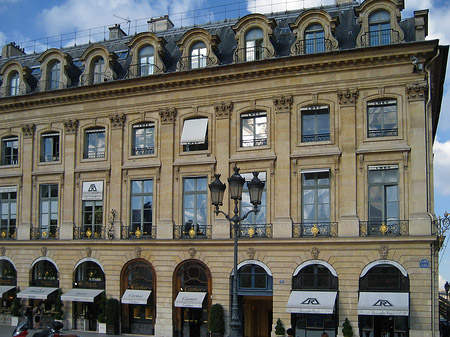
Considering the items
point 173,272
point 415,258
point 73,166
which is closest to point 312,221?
point 415,258

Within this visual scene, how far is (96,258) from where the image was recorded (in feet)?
118

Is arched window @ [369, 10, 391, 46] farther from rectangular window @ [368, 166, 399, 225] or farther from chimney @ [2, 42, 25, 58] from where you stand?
chimney @ [2, 42, 25, 58]

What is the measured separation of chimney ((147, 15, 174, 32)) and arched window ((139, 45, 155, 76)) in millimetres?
5760

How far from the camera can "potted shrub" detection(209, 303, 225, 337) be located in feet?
104

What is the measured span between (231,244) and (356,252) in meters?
6.27

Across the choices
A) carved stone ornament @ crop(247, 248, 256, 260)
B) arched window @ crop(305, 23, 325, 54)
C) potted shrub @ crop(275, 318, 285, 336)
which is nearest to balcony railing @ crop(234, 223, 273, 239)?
carved stone ornament @ crop(247, 248, 256, 260)

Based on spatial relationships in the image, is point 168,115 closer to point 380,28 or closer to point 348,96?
point 348,96

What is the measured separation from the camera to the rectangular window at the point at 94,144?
37344mm

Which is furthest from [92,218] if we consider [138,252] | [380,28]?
[380,28]

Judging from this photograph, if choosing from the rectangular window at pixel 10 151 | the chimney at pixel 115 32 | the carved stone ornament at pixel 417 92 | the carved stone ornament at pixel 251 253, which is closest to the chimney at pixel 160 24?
the chimney at pixel 115 32

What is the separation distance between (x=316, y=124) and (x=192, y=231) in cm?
848

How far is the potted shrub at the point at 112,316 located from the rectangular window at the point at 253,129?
35.9 ft

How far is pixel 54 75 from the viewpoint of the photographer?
3959 centimetres

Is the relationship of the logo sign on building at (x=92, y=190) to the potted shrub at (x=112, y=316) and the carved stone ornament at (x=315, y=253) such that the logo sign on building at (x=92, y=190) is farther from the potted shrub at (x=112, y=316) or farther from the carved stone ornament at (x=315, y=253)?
the carved stone ornament at (x=315, y=253)
